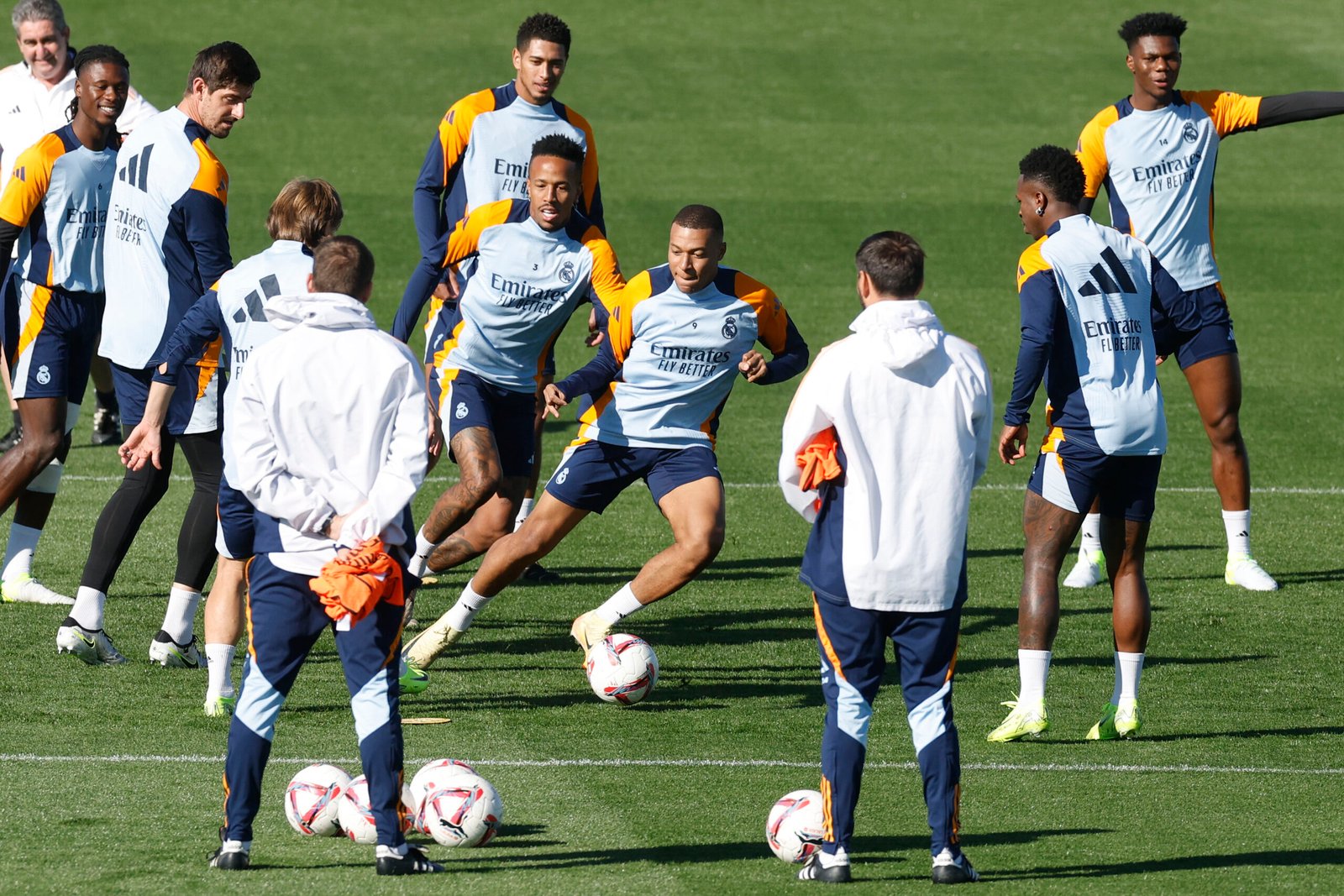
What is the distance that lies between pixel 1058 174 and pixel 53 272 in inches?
179

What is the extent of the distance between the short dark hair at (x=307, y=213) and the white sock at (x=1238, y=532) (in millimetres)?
5242

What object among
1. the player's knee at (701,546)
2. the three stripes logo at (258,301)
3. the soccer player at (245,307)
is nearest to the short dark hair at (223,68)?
the soccer player at (245,307)

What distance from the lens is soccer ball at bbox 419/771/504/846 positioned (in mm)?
6012

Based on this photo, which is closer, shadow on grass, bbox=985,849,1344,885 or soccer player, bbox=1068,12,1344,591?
shadow on grass, bbox=985,849,1344,885

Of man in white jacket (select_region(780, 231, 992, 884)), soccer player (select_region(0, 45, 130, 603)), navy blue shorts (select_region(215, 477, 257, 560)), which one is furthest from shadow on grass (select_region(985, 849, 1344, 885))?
soccer player (select_region(0, 45, 130, 603))

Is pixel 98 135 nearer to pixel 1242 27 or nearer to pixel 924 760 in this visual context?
pixel 924 760

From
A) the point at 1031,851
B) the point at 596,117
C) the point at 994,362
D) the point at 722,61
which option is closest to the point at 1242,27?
the point at 722,61

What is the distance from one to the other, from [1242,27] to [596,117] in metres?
10.8

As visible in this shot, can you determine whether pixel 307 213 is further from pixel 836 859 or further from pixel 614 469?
pixel 836 859

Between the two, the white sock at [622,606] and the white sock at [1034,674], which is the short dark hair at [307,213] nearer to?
the white sock at [622,606]

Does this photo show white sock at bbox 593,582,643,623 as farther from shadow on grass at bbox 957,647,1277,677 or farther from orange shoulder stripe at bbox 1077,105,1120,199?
orange shoulder stripe at bbox 1077,105,1120,199

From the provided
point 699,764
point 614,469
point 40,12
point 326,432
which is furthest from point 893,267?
point 40,12

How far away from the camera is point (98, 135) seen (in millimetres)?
8734

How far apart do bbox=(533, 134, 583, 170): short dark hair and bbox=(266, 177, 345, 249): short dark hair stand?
4.57 feet
